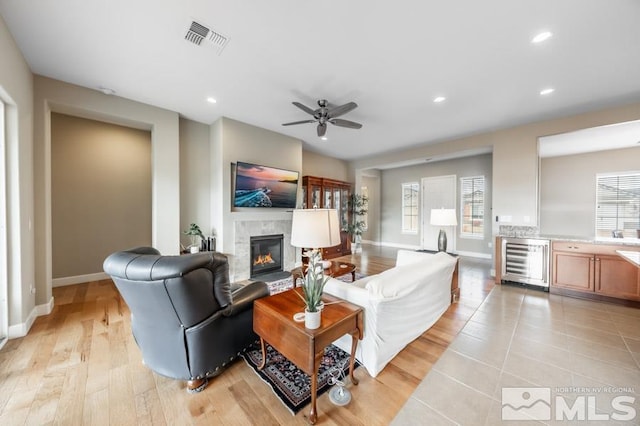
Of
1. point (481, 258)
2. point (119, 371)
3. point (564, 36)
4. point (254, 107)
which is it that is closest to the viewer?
point (119, 371)

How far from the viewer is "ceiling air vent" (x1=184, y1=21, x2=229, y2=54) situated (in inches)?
80.4

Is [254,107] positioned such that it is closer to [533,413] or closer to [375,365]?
[375,365]

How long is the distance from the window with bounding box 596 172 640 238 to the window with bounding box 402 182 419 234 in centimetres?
381

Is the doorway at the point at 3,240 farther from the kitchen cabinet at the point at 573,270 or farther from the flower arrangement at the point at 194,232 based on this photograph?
the kitchen cabinet at the point at 573,270

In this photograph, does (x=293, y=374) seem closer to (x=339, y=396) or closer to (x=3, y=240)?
(x=339, y=396)

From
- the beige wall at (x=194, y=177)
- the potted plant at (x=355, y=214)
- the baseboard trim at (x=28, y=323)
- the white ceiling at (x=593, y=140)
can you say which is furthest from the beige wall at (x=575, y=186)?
the baseboard trim at (x=28, y=323)

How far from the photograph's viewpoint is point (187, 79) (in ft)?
9.46

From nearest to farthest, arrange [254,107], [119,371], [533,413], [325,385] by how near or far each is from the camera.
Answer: [533,413] → [325,385] → [119,371] → [254,107]

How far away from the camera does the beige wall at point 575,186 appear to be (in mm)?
4785

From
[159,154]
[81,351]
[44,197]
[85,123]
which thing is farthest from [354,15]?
[85,123]

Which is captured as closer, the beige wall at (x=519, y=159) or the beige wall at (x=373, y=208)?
the beige wall at (x=519, y=159)

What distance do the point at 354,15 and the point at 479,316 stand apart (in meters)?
3.55

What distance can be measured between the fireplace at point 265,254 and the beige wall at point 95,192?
7.02 ft

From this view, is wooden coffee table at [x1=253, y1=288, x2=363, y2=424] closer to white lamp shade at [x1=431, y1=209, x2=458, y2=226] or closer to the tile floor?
the tile floor
